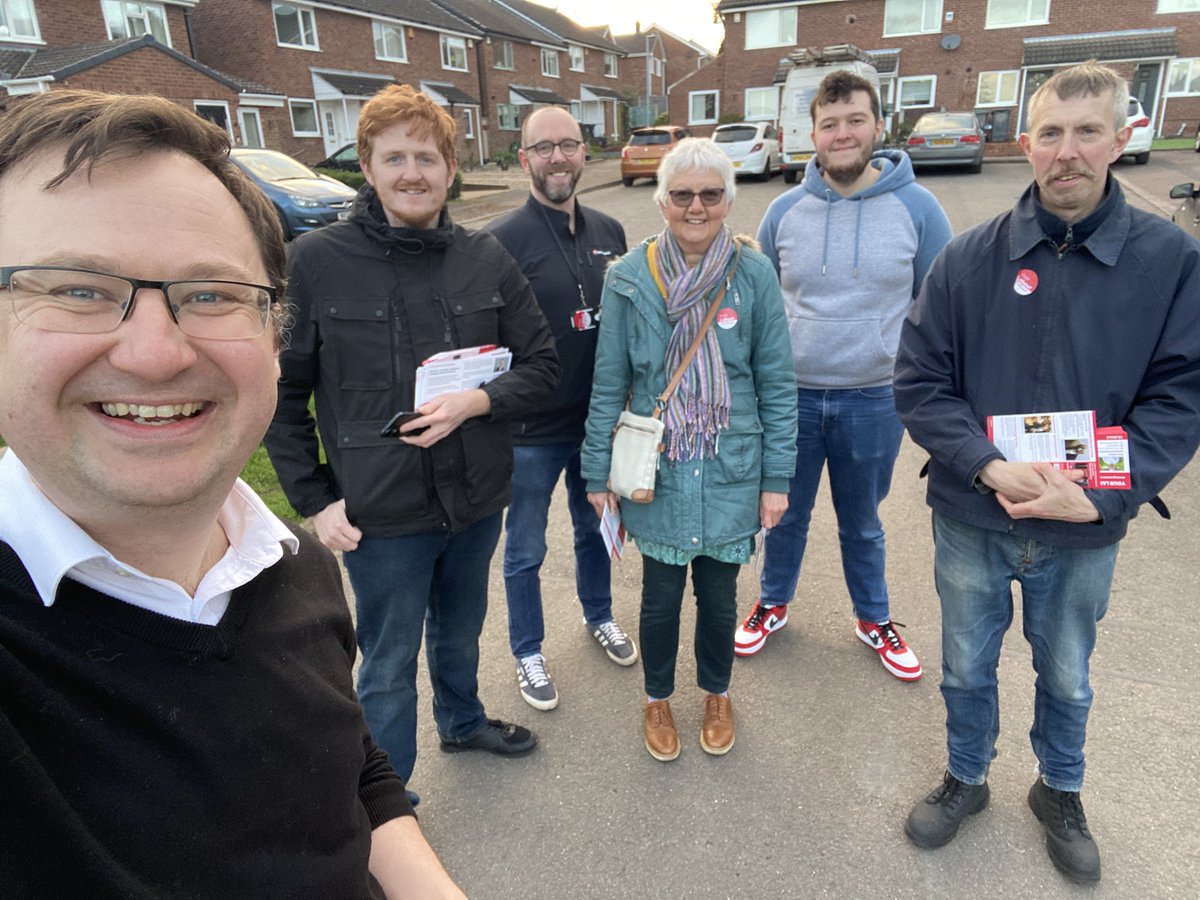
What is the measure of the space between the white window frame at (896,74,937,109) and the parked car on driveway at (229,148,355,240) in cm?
2478

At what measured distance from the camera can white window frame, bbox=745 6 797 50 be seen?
98.8 ft

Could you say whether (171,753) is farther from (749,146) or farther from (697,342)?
(749,146)

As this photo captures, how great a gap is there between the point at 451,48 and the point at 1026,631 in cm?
3679

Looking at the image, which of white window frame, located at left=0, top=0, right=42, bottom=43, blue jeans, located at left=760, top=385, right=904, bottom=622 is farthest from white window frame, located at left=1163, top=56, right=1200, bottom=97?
white window frame, located at left=0, top=0, right=42, bottom=43

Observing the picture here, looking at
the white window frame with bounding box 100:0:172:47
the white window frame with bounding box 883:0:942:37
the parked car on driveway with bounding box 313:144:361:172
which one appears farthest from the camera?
the white window frame with bounding box 883:0:942:37

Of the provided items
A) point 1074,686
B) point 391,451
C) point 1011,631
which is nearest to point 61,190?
point 391,451

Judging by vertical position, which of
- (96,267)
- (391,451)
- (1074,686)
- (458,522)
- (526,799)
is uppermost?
(96,267)

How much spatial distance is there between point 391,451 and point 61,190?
1368 millimetres

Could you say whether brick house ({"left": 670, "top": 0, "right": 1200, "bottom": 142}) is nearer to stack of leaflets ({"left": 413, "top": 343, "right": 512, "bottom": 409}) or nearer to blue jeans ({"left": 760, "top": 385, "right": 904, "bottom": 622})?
blue jeans ({"left": 760, "top": 385, "right": 904, "bottom": 622})

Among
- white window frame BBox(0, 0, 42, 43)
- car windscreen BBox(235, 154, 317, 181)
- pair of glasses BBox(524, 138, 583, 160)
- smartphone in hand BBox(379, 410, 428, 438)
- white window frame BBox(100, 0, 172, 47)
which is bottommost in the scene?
smartphone in hand BBox(379, 410, 428, 438)

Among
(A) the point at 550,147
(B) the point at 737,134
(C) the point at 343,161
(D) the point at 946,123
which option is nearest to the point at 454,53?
(C) the point at 343,161

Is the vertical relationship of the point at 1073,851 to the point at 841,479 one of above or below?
below

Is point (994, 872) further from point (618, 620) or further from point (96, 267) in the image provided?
point (96, 267)

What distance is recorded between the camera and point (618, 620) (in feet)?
11.7
